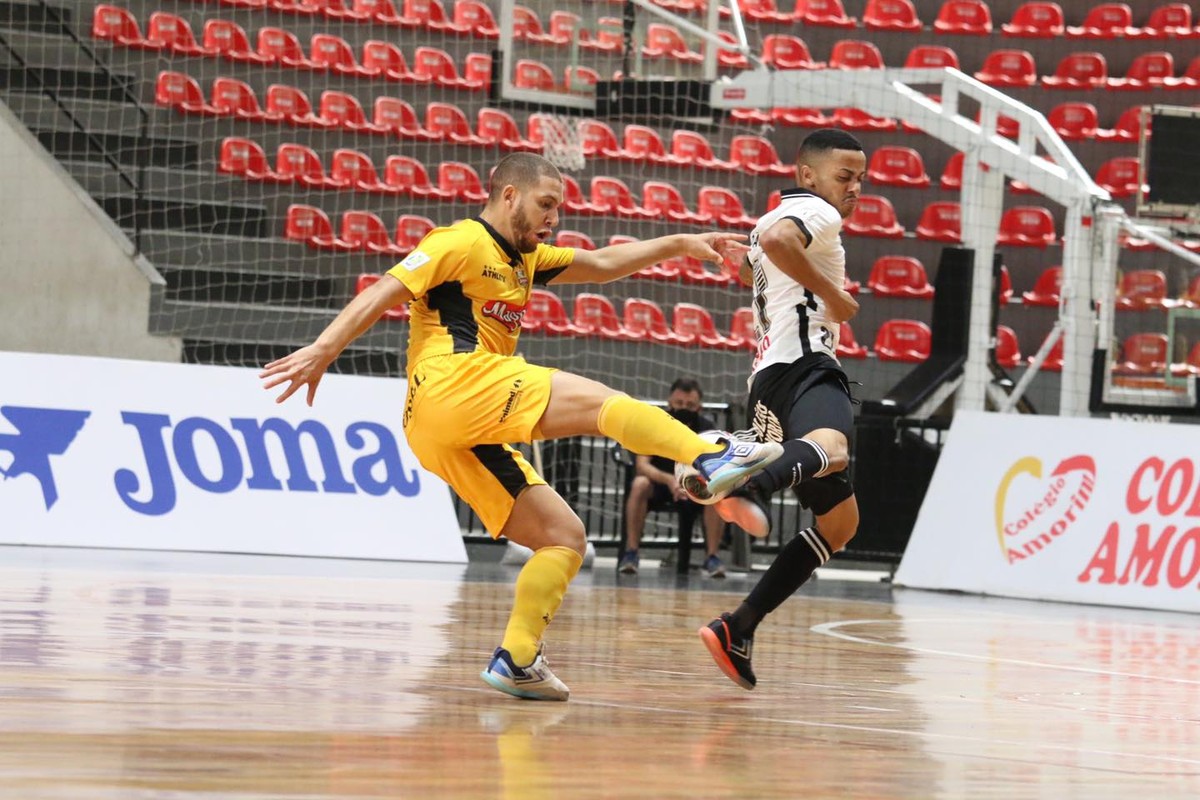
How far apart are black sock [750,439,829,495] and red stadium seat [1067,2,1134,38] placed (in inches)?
696

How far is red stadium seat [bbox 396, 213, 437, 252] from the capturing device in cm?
1778

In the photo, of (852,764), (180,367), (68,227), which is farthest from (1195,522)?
(68,227)

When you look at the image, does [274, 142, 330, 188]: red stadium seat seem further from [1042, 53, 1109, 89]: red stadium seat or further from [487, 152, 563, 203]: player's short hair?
[487, 152, 563, 203]: player's short hair

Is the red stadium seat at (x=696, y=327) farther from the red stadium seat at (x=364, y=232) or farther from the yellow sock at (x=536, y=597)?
the yellow sock at (x=536, y=597)

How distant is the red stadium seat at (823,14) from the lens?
21891mm

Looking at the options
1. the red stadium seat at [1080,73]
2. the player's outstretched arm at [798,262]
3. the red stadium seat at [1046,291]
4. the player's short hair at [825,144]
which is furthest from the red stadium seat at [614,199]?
the player's outstretched arm at [798,262]

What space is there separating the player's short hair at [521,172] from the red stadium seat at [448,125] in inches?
528

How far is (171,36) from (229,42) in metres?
0.69

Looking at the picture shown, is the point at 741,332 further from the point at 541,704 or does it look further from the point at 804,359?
the point at 541,704

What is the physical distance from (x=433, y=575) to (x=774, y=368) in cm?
573

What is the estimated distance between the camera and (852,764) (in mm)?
4293

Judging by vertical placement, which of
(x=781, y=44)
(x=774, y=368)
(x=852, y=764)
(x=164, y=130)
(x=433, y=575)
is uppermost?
(x=781, y=44)

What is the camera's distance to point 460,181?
18531 millimetres

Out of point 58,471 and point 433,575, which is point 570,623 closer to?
point 433,575
